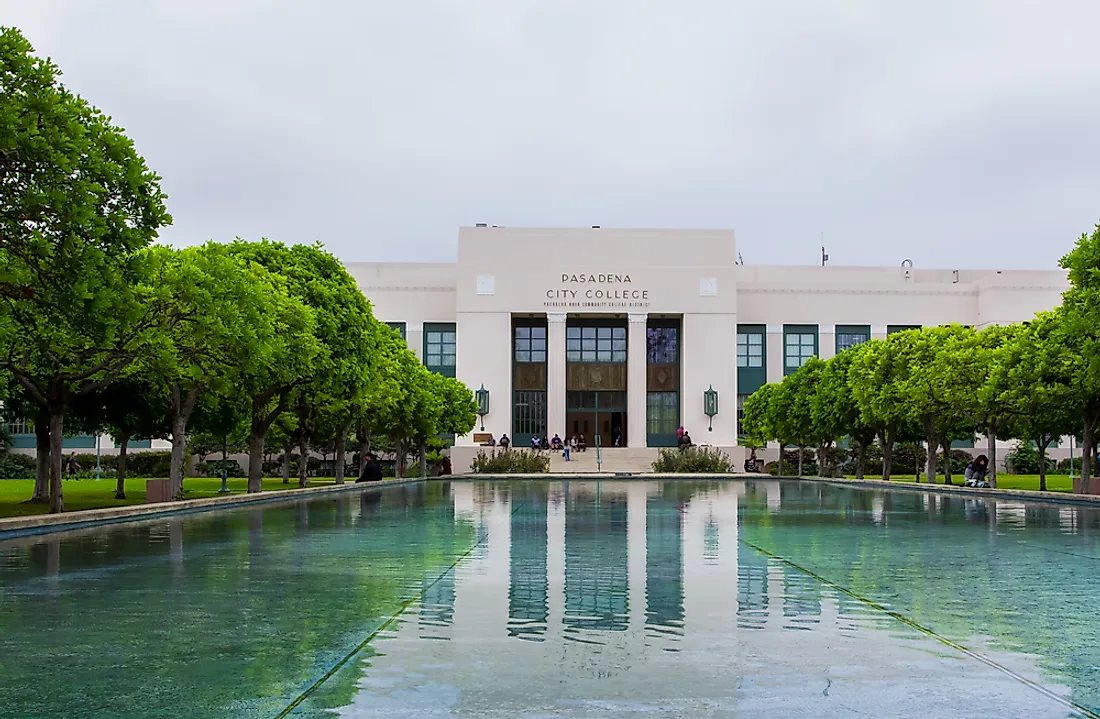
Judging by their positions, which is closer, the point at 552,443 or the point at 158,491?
the point at 158,491

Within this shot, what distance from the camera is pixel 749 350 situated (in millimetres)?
82688

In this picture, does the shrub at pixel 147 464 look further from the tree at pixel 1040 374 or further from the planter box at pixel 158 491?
the tree at pixel 1040 374

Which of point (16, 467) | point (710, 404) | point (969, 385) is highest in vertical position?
point (710, 404)

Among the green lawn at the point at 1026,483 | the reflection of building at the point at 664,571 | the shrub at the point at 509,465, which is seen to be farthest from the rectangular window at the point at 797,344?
the reflection of building at the point at 664,571

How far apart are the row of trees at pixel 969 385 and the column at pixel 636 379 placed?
15577 millimetres

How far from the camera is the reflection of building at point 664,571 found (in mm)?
9320

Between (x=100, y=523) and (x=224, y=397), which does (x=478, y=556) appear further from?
(x=224, y=397)

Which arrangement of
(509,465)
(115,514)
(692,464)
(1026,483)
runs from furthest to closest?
(692,464)
(509,465)
(1026,483)
(115,514)

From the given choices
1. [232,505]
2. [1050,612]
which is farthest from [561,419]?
[1050,612]

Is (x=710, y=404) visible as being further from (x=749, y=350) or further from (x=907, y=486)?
(x=907, y=486)

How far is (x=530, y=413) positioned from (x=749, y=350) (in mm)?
15954

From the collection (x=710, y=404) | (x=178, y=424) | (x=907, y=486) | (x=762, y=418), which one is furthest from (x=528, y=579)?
(x=710, y=404)

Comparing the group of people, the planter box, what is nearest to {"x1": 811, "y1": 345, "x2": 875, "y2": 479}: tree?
the group of people

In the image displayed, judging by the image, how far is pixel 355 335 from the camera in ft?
117
